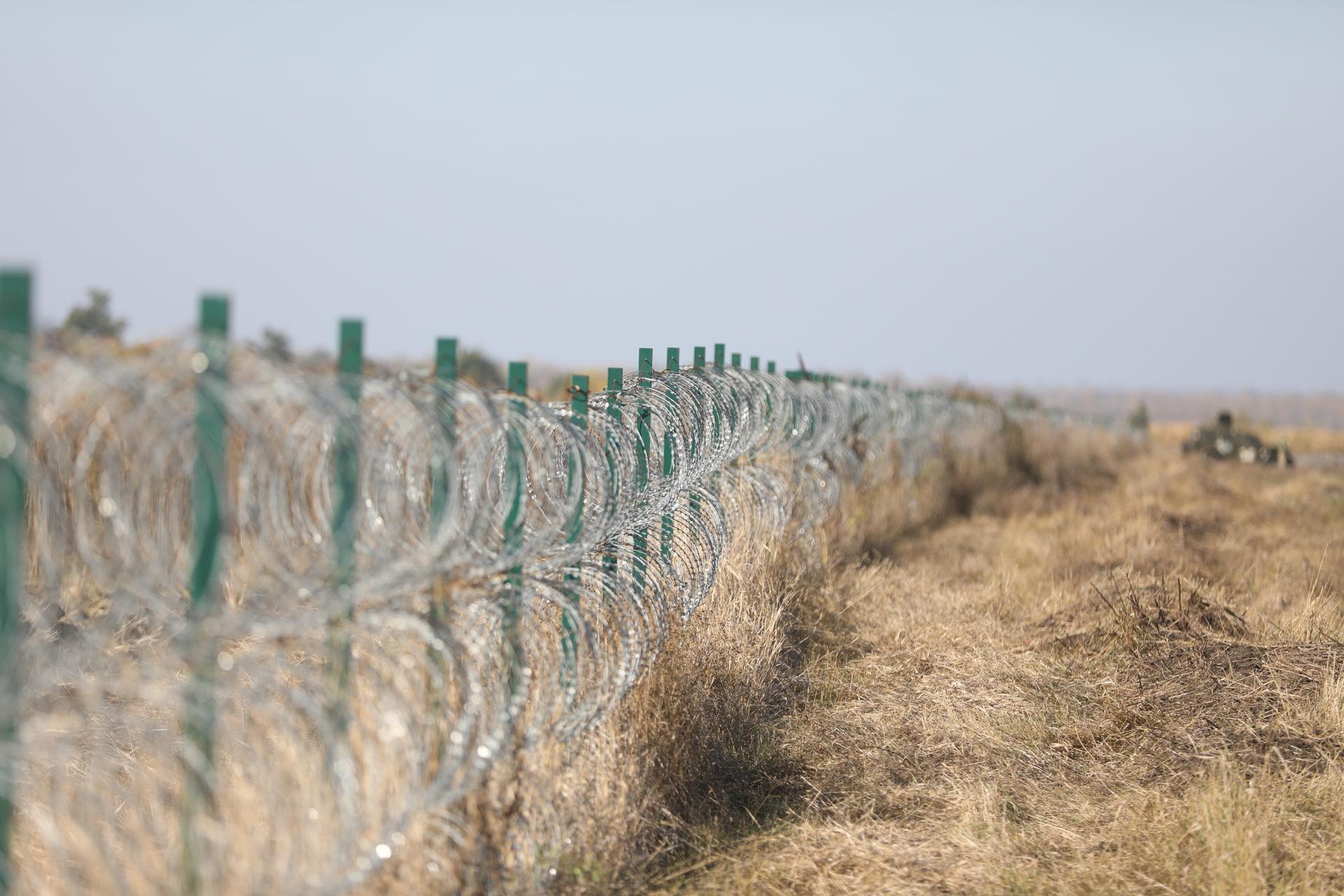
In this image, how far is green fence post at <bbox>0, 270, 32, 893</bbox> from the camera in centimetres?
241

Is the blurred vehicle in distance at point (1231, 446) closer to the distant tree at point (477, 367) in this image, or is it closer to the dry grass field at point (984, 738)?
the distant tree at point (477, 367)

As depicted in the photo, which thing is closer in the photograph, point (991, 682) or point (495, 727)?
point (495, 727)

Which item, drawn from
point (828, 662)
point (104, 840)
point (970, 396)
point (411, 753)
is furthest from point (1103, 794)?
point (970, 396)

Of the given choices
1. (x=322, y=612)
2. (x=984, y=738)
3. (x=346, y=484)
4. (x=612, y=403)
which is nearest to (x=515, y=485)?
(x=346, y=484)

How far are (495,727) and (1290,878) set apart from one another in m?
2.83

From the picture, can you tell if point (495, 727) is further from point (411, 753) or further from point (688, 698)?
point (688, 698)

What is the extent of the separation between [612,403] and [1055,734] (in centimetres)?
267

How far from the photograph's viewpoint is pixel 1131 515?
1441cm

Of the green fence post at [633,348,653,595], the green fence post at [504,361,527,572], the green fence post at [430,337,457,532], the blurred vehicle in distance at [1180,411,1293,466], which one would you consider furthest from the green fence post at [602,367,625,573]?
the blurred vehicle in distance at [1180,411,1293,466]

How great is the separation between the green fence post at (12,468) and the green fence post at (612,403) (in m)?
2.97

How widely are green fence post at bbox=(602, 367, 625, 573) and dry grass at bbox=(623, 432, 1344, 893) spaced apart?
115 centimetres

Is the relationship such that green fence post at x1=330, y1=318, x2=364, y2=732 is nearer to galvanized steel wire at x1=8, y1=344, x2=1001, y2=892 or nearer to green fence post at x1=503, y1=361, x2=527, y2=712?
galvanized steel wire at x1=8, y1=344, x2=1001, y2=892

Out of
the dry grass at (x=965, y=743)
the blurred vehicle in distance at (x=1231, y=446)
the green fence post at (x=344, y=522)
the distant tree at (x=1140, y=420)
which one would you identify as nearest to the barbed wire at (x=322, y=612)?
the green fence post at (x=344, y=522)

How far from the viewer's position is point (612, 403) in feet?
18.4
